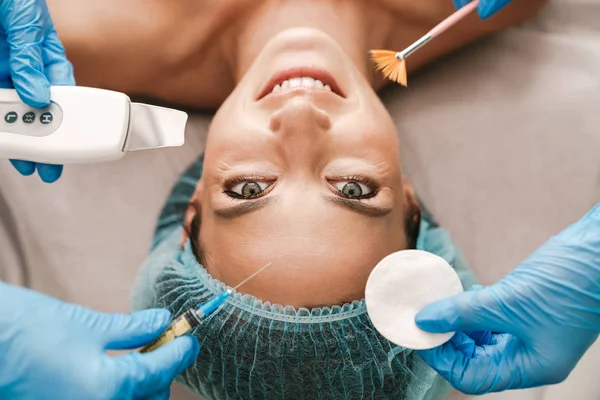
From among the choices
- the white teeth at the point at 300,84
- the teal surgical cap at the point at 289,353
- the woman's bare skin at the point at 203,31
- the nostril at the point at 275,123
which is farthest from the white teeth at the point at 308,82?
the teal surgical cap at the point at 289,353

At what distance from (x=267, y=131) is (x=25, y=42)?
609mm

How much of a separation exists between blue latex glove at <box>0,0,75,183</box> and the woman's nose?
50 centimetres

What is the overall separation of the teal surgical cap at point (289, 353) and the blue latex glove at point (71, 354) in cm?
20

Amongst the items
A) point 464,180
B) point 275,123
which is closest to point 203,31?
point 275,123

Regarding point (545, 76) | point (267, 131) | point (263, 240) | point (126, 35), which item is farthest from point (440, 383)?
point (126, 35)

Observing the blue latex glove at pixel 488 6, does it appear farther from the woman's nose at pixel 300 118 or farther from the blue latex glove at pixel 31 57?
the blue latex glove at pixel 31 57

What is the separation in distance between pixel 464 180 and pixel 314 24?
2.28 ft

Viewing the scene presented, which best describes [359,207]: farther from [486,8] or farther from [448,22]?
[486,8]

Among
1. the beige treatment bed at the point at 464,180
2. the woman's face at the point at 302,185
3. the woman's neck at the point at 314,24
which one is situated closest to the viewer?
the woman's face at the point at 302,185

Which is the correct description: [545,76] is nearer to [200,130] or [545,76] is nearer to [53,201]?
[200,130]

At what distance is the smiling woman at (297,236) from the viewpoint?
121cm

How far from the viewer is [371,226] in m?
1.26

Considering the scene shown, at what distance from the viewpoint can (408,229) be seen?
1444mm

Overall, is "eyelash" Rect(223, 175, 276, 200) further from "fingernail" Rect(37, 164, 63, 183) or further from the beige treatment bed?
the beige treatment bed
